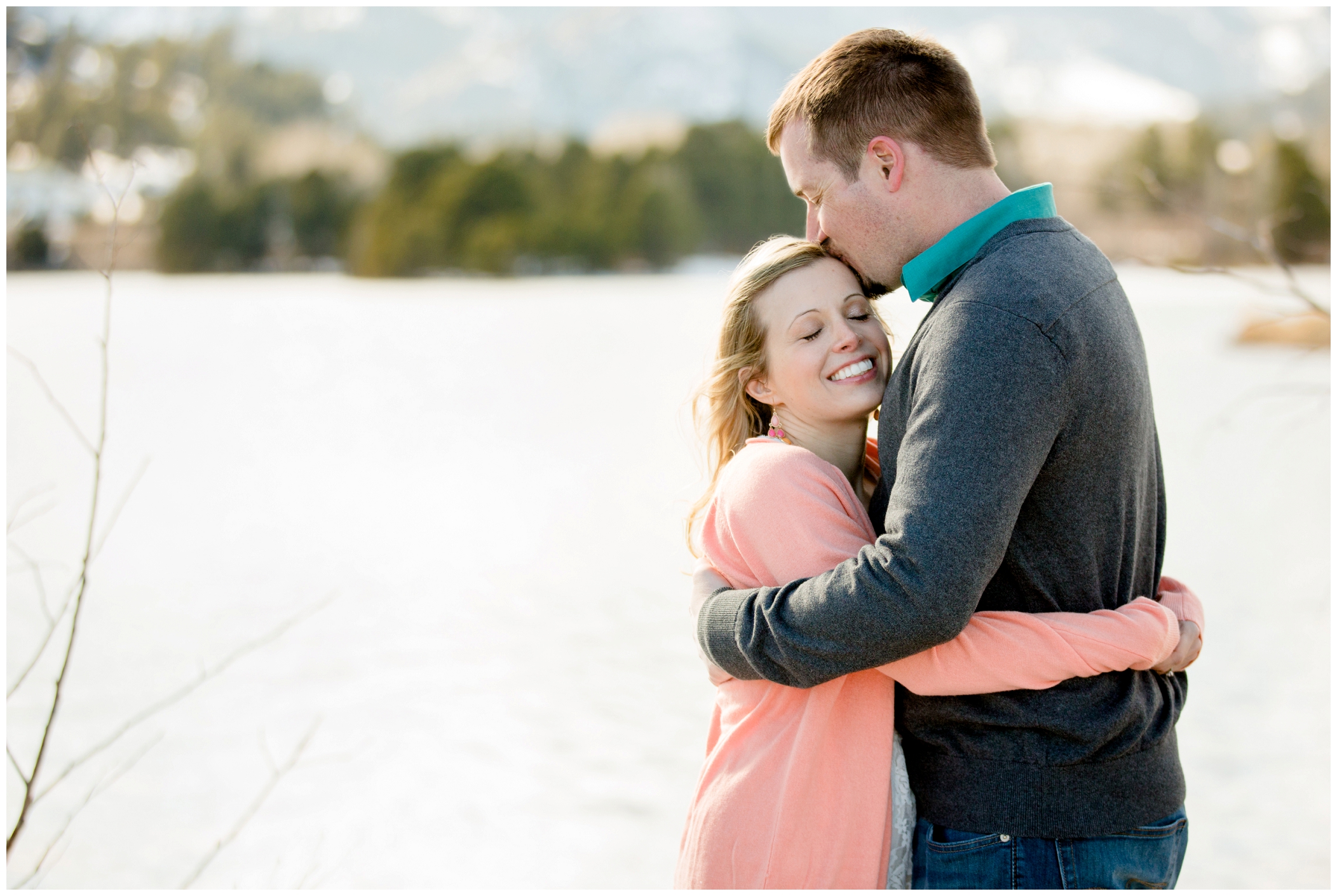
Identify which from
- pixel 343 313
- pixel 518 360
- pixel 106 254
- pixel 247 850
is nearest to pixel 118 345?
pixel 343 313

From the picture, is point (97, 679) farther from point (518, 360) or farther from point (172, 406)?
point (518, 360)

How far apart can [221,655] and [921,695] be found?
6.72m

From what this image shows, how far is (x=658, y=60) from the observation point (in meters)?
56.3

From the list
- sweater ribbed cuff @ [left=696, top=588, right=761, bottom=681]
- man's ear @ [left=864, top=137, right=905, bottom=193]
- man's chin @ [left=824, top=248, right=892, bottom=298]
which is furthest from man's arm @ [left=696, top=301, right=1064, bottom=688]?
man's chin @ [left=824, top=248, right=892, bottom=298]

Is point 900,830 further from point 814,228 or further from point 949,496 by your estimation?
point 814,228

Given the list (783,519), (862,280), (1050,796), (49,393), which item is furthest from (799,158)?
(49,393)

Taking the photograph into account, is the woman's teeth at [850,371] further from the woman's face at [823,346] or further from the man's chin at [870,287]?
the man's chin at [870,287]

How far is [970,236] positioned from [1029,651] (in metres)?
0.48

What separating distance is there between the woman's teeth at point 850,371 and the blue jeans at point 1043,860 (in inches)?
22.3

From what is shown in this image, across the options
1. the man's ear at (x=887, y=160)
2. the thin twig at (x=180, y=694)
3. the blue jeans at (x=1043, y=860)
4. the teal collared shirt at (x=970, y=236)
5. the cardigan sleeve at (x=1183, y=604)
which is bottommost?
the thin twig at (x=180, y=694)

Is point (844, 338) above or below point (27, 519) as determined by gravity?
above

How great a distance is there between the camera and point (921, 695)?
4.36 feet

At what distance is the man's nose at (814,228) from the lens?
1.45 metres

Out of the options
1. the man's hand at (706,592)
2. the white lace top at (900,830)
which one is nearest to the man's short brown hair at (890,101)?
the man's hand at (706,592)
